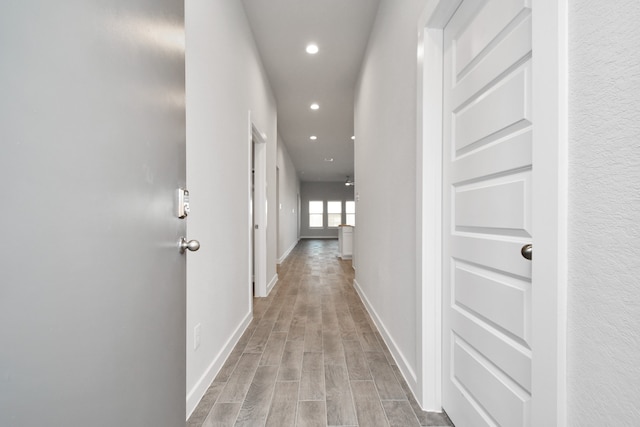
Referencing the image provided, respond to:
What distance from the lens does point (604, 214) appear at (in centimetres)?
66

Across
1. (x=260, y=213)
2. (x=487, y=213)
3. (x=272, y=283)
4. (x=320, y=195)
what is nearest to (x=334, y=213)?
(x=320, y=195)

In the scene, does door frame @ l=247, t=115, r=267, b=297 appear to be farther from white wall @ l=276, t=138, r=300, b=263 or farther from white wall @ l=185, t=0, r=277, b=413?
white wall @ l=276, t=138, r=300, b=263

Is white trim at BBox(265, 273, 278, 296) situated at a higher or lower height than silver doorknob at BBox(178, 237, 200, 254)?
lower

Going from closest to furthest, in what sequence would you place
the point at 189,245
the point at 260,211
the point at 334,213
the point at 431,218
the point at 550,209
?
the point at 550,209
the point at 189,245
the point at 431,218
the point at 260,211
the point at 334,213

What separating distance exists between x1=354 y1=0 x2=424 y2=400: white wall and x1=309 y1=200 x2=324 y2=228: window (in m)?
11.3

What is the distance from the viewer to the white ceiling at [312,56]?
9.37 ft

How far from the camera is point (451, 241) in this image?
58.6 inches

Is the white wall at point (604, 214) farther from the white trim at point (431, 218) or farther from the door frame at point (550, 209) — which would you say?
the white trim at point (431, 218)

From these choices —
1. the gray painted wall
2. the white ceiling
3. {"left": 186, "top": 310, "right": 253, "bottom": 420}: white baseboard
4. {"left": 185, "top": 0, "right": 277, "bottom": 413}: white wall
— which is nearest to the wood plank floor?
{"left": 186, "top": 310, "right": 253, "bottom": 420}: white baseboard

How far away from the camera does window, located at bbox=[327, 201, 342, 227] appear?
14.9m

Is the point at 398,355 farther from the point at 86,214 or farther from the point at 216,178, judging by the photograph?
the point at 86,214

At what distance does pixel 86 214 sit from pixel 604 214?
110cm

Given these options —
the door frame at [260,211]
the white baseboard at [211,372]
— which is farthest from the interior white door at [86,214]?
the door frame at [260,211]

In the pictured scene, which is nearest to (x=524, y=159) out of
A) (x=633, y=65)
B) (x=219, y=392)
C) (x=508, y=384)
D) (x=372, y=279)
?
(x=633, y=65)
